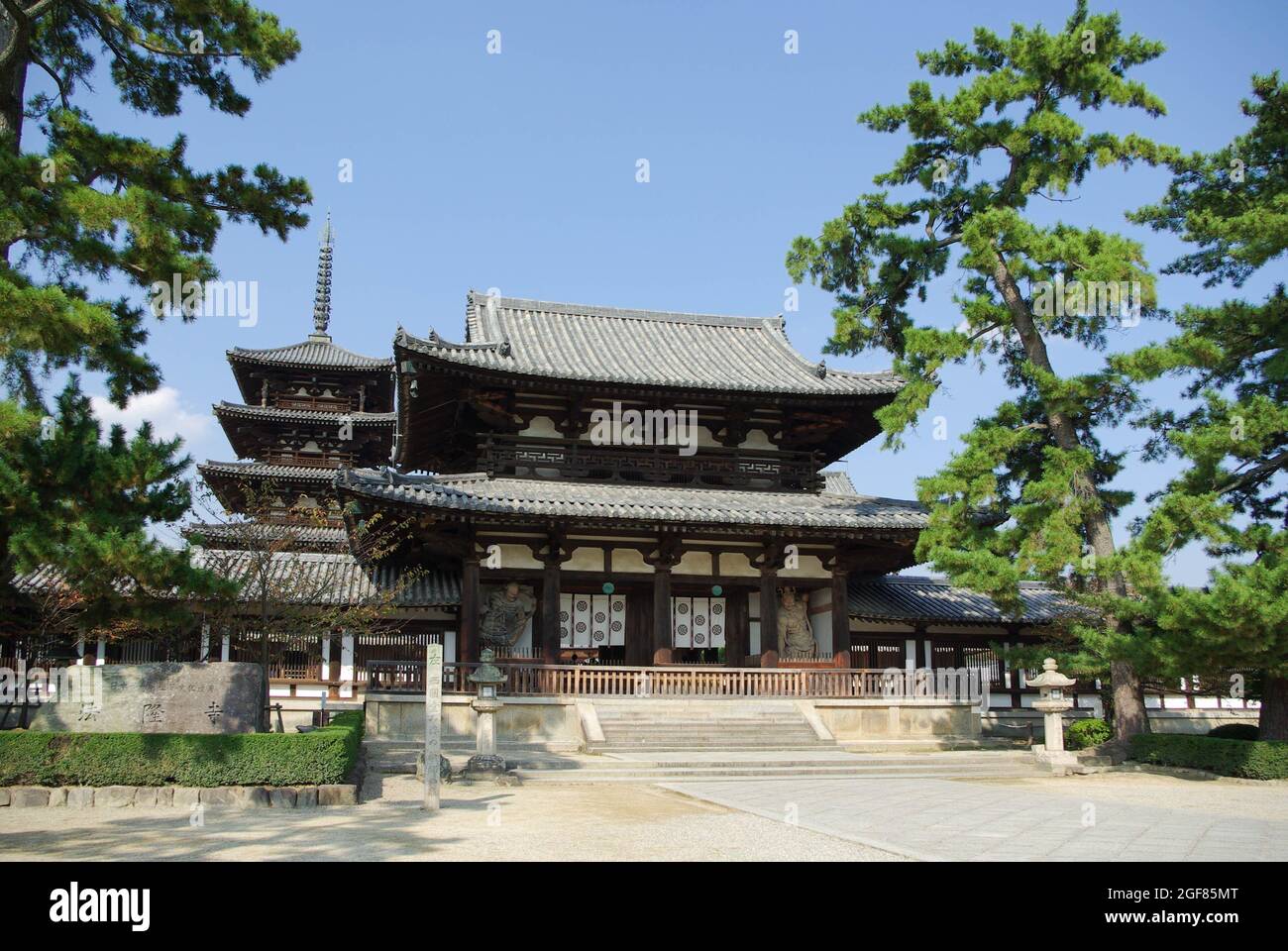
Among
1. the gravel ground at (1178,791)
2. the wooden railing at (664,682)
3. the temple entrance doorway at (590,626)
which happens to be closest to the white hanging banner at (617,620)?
the temple entrance doorway at (590,626)

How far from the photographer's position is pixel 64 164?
1110 centimetres

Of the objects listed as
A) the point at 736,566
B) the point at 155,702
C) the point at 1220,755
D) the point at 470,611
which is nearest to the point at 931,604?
the point at 736,566

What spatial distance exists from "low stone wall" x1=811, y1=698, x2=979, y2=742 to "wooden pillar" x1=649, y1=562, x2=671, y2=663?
12.1ft

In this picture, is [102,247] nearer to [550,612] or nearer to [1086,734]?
[550,612]

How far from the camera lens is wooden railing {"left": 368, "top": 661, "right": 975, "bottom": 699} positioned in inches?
834

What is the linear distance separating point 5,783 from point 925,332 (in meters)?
16.5

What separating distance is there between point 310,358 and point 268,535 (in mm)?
19545

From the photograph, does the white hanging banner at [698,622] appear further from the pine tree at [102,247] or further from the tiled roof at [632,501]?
the pine tree at [102,247]

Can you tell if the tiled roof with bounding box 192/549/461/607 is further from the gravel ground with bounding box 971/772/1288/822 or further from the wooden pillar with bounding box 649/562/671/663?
the gravel ground with bounding box 971/772/1288/822

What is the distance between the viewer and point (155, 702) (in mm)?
12953

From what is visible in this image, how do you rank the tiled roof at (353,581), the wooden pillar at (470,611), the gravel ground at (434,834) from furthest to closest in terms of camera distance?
the tiled roof at (353,581), the wooden pillar at (470,611), the gravel ground at (434,834)

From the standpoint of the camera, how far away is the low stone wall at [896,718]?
2191 centimetres

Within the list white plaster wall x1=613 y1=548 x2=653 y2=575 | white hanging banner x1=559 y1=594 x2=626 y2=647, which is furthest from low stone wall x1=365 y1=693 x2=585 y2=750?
white plaster wall x1=613 y1=548 x2=653 y2=575

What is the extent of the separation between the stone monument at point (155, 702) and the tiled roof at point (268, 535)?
186 centimetres
